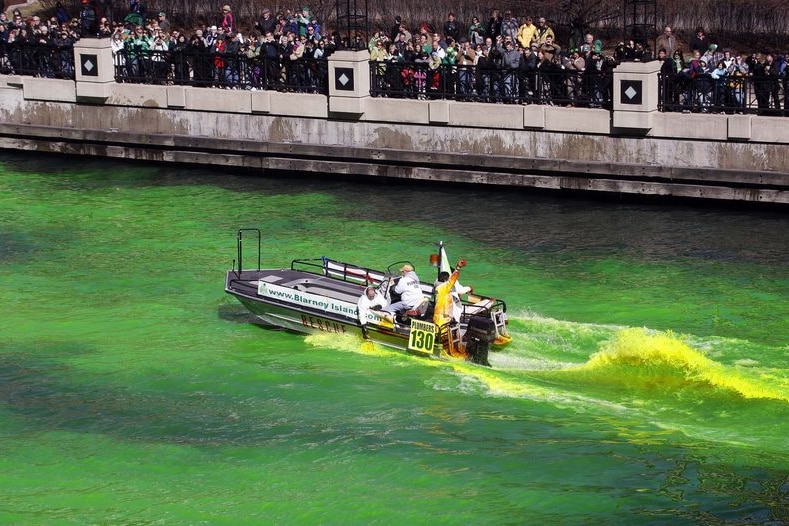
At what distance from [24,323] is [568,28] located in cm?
2402

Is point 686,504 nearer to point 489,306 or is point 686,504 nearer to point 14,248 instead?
point 489,306

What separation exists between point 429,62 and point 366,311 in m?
12.4

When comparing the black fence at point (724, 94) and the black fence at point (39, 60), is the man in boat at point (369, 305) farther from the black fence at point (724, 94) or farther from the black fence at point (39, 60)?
the black fence at point (39, 60)

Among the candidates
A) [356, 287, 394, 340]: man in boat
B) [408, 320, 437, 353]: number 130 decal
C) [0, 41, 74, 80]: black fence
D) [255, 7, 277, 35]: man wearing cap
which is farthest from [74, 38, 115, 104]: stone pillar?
[408, 320, 437, 353]: number 130 decal

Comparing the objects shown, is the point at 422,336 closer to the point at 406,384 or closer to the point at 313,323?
the point at 406,384

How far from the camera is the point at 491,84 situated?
32000mm

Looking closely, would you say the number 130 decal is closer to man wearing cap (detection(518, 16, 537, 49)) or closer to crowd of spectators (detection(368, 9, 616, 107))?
crowd of spectators (detection(368, 9, 616, 107))

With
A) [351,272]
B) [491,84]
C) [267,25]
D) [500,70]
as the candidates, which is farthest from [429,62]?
[351,272]

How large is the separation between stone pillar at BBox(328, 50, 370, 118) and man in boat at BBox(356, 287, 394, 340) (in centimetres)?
1182

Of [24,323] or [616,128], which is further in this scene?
[616,128]

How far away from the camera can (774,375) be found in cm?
2006

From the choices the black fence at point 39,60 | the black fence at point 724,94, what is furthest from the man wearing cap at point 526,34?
the black fence at point 39,60

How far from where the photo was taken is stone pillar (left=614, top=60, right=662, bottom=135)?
2997cm

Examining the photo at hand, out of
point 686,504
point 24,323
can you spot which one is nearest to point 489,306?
point 686,504
